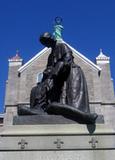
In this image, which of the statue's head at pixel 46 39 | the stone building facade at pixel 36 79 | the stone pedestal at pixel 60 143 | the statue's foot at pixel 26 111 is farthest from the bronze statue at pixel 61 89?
the stone building facade at pixel 36 79

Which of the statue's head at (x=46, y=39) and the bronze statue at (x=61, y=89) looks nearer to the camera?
the bronze statue at (x=61, y=89)

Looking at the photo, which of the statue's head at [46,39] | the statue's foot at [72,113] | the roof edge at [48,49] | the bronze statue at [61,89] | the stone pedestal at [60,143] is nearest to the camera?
the stone pedestal at [60,143]

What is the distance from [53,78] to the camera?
5.63 m

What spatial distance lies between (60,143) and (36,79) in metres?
27.4

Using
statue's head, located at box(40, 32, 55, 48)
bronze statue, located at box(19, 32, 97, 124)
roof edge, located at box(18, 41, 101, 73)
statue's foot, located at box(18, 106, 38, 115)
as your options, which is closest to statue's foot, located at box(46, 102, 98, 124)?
bronze statue, located at box(19, 32, 97, 124)

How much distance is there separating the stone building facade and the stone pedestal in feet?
82.5

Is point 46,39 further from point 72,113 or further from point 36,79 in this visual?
point 36,79

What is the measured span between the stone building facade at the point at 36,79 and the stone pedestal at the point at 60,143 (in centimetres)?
2515

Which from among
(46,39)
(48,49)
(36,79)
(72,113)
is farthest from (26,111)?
(48,49)

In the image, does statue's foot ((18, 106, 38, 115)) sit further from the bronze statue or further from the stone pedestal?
the stone pedestal

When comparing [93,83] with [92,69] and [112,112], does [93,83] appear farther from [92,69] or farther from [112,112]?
[112,112]

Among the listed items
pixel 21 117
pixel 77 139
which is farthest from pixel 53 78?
pixel 77 139

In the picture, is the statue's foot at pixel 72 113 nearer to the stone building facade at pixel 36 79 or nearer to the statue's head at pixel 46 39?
the statue's head at pixel 46 39

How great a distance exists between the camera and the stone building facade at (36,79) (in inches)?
1208
